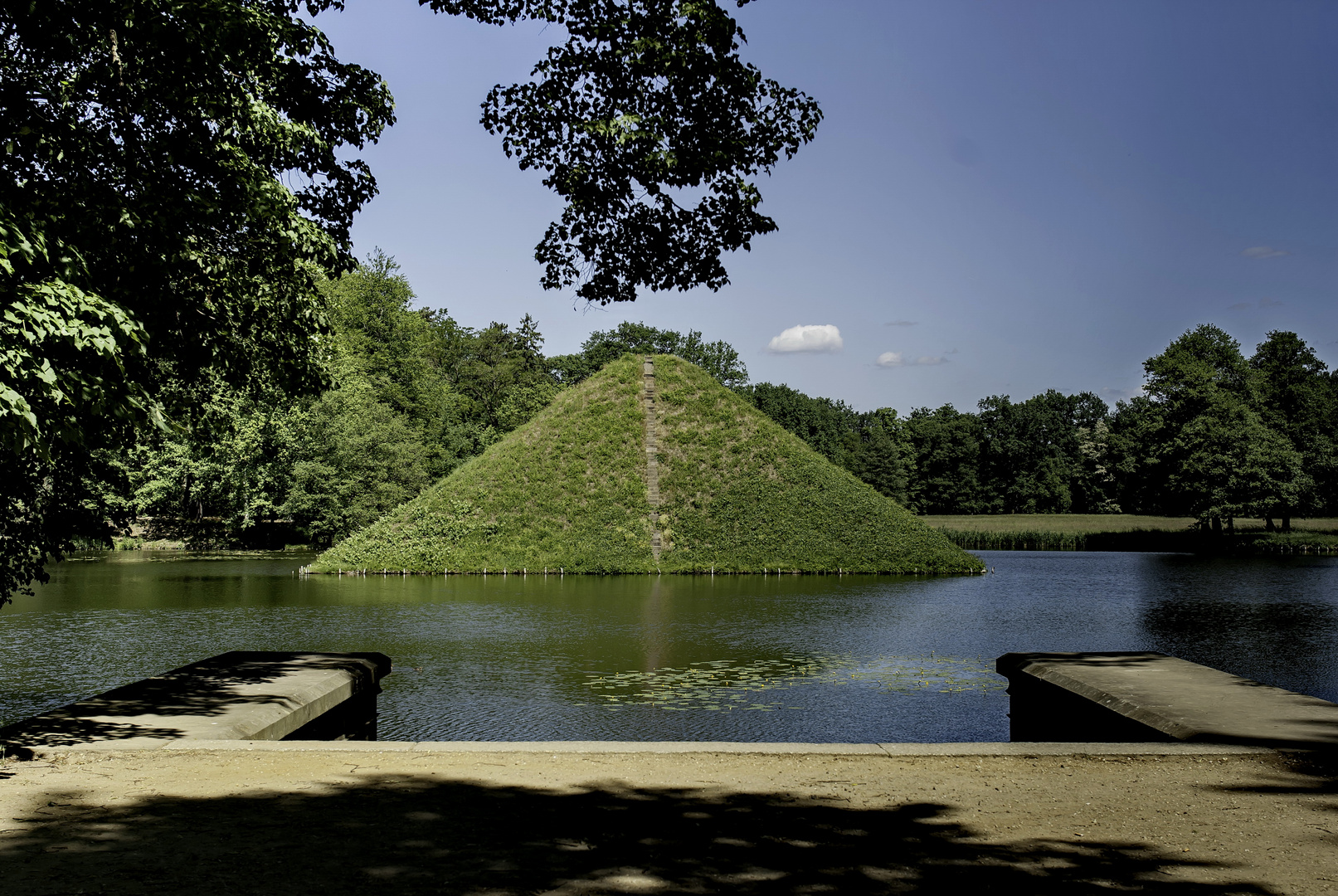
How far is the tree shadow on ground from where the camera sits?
3.65 meters

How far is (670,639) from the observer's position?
1541cm

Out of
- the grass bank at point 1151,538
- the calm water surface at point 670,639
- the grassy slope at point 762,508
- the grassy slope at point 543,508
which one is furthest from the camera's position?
the grass bank at point 1151,538

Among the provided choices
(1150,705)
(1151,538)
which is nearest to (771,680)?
(1150,705)

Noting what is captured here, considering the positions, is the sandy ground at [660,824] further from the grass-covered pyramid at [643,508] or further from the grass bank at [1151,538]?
the grass bank at [1151,538]

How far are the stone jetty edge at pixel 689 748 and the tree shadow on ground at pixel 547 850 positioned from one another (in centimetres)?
94

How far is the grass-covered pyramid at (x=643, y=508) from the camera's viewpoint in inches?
1239

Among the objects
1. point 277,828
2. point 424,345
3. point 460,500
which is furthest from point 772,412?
point 277,828

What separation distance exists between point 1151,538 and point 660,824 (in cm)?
5297

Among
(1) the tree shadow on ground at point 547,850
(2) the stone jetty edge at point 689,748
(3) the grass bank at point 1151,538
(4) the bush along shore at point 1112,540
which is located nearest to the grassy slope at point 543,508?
(3) the grass bank at point 1151,538

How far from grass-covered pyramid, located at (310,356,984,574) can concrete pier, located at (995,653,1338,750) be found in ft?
73.7

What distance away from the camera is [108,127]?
666cm

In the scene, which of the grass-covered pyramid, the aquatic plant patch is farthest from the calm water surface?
the grass-covered pyramid

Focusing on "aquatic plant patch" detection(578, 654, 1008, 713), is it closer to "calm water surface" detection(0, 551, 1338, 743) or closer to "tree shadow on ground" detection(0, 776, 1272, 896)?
"calm water surface" detection(0, 551, 1338, 743)

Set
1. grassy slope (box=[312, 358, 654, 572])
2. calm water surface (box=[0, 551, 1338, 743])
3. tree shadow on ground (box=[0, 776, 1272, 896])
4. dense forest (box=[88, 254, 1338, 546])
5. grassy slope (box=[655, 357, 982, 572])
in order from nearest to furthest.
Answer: tree shadow on ground (box=[0, 776, 1272, 896]) < calm water surface (box=[0, 551, 1338, 743]) < grassy slope (box=[312, 358, 654, 572]) < grassy slope (box=[655, 357, 982, 572]) < dense forest (box=[88, 254, 1338, 546])
